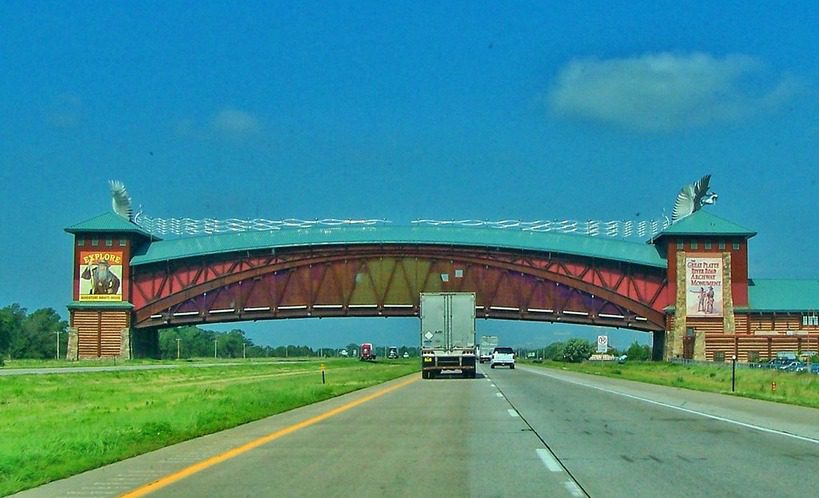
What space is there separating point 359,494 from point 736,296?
8548 centimetres

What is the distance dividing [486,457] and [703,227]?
81.0 m

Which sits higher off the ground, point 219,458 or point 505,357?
point 219,458

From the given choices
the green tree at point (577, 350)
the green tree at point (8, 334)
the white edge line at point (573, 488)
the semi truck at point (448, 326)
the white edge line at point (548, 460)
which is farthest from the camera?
the green tree at point (577, 350)

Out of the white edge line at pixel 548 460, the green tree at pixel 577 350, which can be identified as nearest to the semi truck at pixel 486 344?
the green tree at pixel 577 350

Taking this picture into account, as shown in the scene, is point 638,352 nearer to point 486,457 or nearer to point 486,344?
point 486,344

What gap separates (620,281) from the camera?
91.2 meters

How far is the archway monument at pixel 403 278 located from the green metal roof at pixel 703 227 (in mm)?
116

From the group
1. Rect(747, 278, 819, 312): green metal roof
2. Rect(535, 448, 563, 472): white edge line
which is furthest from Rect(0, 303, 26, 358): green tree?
Rect(535, 448, 563, 472): white edge line

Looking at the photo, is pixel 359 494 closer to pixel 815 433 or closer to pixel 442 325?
pixel 815 433

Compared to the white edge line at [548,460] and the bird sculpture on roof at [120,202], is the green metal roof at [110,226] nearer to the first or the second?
the bird sculpture on roof at [120,202]

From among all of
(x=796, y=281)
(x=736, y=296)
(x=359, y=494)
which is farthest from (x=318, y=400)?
(x=796, y=281)

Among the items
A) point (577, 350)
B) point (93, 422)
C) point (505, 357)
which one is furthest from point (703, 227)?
point (577, 350)

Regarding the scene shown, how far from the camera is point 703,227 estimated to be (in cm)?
9119

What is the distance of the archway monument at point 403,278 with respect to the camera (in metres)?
90.9
